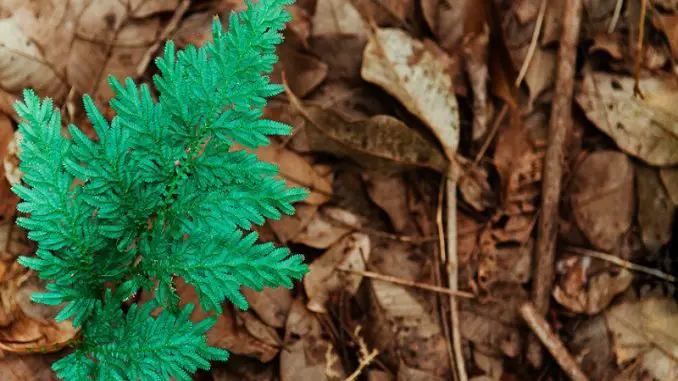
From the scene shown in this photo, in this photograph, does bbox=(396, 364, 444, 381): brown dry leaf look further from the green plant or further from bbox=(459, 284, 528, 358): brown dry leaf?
the green plant

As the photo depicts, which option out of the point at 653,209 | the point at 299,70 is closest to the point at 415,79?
the point at 299,70

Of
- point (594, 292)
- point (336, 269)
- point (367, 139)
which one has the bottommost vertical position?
point (594, 292)

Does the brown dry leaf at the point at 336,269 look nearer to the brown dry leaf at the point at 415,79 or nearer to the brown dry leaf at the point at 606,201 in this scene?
the brown dry leaf at the point at 415,79

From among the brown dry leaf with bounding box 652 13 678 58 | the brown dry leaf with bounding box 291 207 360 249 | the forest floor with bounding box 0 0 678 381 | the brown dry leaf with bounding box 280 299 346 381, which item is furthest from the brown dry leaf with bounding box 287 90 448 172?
the brown dry leaf with bounding box 652 13 678 58

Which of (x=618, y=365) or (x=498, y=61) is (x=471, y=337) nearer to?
(x=618, y=365)

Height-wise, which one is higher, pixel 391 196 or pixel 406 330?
pixel 391 196

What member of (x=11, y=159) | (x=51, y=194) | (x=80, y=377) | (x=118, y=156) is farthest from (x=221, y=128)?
(x=11, y=159)

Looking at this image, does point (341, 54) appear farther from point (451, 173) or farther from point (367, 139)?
point (451, 173)
